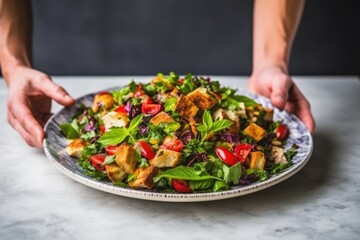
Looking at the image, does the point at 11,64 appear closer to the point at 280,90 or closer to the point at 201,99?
the point at 201,99

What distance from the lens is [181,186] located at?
1431 millimetres

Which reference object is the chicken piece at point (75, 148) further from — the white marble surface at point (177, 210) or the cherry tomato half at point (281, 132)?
the cherry tomato half at point (281, 132)

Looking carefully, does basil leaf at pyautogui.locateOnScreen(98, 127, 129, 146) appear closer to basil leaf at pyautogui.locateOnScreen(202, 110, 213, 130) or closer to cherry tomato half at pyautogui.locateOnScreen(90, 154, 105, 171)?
cherry tomato half at pyautogui.locateOnScreen(90, 154, 105, 171)

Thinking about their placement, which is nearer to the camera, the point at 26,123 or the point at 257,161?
the point at 257,161

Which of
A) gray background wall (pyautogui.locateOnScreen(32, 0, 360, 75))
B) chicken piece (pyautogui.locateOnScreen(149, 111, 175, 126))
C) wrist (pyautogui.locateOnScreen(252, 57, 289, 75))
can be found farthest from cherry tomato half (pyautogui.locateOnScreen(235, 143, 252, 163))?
gray background wall (pyautogui.locateOnScreen(32, 0, 360, 75))

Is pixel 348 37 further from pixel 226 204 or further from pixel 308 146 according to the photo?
pixel 226 204

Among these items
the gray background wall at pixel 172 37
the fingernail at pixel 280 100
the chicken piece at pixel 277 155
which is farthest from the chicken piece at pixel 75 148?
the gray background wall at pixel 172 37

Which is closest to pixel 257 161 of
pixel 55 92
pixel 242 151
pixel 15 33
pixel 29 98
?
pixel 242 151

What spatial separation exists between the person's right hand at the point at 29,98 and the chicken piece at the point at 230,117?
54 cm

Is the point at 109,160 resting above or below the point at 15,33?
below

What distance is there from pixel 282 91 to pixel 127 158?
2.46 ft

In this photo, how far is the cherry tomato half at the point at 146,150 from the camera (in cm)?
151

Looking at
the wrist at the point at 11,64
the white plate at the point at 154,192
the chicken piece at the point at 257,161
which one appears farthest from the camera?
the wrist at the point at 11,64

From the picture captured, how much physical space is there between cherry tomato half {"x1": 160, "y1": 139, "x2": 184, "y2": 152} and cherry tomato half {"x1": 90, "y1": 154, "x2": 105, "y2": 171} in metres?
0.18
